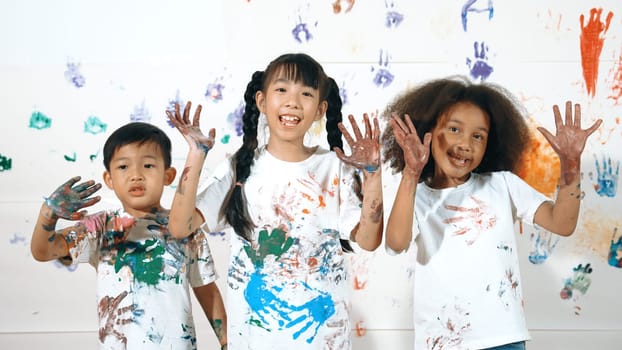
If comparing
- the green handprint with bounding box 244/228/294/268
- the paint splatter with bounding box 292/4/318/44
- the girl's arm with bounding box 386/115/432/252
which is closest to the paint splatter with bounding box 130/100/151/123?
the paint splatter with bounding box 292/4/318/44

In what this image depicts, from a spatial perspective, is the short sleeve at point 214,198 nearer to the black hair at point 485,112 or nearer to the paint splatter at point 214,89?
the black hair at point 485,112

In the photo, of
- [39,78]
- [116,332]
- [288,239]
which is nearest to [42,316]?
[39,78]

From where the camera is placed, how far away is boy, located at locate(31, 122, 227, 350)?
5.17 feet

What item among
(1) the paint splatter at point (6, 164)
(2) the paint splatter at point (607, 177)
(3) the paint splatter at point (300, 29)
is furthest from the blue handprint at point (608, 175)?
(1) the paint splatter at point (6, 164)

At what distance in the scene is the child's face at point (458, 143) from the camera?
1636mm

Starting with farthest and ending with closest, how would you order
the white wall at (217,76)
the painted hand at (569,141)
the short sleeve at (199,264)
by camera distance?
the white wall at (217,76)
the short sleeve at (199,264)
the painted hand at (569,141)

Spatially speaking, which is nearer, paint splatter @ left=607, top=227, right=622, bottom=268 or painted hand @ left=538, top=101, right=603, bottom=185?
painted hand @ left=538, top=101, right=603, bottom=185

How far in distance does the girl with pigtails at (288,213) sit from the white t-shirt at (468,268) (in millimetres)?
173

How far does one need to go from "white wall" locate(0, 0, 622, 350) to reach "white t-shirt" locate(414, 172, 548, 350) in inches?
33.1

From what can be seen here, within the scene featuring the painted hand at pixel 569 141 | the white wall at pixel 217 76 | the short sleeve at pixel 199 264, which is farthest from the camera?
the white wall at pixel 217 76

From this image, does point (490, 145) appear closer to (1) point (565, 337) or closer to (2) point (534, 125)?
(2) point (534, 125)

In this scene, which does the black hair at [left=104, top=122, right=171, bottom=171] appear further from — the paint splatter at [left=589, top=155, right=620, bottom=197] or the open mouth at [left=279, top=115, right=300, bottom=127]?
the paint splatter at [left=589, top=155, right=620, bottom=197]

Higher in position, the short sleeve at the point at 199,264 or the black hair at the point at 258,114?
the black hair at the point at 258,114

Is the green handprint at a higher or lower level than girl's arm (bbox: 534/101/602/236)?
A: lower
